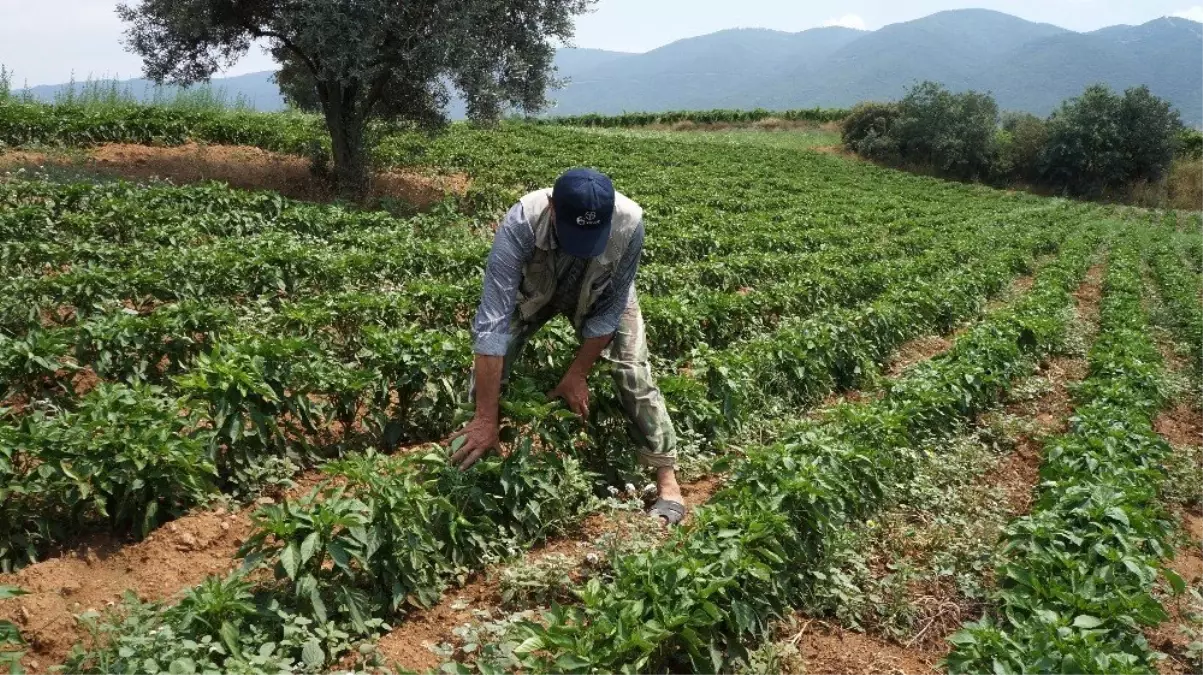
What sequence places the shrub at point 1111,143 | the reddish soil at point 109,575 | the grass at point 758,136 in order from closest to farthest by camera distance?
1. the reddish soil at point 109,575
2. the grass at point 758,136
3. the shrub at point 1111,143

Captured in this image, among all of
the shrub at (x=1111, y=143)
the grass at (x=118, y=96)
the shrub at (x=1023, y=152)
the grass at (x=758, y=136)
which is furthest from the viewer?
the shrub at (x=1023, y=152)

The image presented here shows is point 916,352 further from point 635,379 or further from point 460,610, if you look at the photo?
point 460,610

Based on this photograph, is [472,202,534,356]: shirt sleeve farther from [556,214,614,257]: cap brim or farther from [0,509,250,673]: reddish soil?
[0,509,250,673]: reddish soil

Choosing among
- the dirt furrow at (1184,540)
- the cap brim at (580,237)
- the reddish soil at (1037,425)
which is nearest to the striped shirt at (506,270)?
the cap brim at (580,237)

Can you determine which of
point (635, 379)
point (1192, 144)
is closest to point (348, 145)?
point (635, 379)

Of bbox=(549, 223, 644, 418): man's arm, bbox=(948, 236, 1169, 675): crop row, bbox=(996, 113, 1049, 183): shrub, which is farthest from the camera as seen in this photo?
bbox=(996, 113, 1049, 183): shrub

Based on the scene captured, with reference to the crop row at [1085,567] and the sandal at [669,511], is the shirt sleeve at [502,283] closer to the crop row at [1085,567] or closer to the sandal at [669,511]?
the sandal at [669,511]

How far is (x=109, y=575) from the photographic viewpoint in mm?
3727

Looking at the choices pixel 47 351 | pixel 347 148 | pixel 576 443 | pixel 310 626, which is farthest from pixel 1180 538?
pixel 347 148

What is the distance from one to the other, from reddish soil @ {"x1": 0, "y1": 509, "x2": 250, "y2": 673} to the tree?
11.1 meters

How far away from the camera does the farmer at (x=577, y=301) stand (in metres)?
3.59

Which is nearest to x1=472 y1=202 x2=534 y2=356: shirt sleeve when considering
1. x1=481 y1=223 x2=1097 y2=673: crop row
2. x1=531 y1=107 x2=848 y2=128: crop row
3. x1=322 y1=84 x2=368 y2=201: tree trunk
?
x1=481 y1=223 x2=1097 y2=673: crop row

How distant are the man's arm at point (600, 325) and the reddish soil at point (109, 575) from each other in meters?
1.94

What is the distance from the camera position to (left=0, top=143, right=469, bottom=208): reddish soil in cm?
1494
